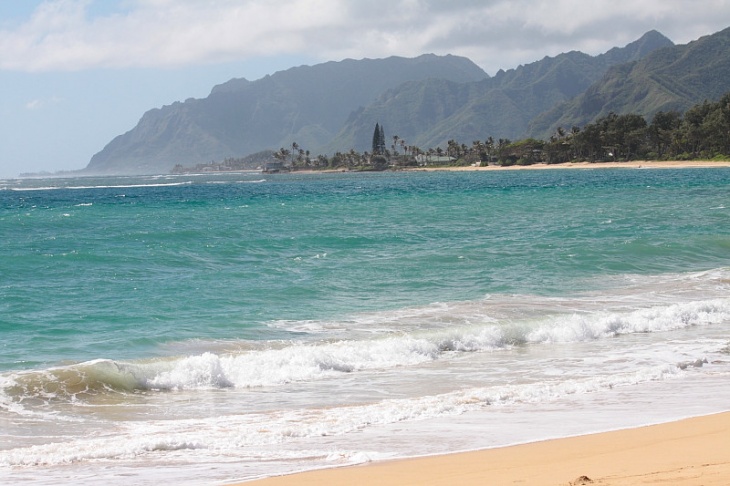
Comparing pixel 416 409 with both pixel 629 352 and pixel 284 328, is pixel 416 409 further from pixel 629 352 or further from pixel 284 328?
pixel 284 328

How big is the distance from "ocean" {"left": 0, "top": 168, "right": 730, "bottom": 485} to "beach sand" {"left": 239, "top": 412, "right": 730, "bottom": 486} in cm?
45

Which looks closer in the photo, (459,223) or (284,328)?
(284,328)

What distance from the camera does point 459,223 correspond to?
136ft

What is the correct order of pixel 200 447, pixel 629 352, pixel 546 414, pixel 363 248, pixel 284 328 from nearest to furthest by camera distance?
pixel 200 447 < pixel 546 414 < pixel 629 352 < pixel 284 328 < pixel 363 248

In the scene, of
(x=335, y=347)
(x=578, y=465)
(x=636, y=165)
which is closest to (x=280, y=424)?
(x=578, y=465)

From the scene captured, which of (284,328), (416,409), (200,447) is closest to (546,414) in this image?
(416,409)

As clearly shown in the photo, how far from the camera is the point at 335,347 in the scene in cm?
1480

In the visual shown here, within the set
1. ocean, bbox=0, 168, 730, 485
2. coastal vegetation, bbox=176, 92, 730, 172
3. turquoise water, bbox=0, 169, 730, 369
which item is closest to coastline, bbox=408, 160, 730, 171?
coastal vegetation, bbox=176, 92, 730, 172

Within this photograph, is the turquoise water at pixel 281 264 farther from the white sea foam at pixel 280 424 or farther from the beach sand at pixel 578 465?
the beach sand at pixel 578 465

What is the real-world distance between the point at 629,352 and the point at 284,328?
7155 millimetres

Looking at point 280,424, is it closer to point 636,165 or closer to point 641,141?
point 636,165

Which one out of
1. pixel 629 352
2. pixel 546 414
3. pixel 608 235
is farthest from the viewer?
pixel 608 235

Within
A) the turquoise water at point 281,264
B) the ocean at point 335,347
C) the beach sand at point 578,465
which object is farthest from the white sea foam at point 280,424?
the turquoise water at point 281,264

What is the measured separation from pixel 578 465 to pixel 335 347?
7841 millimetres
